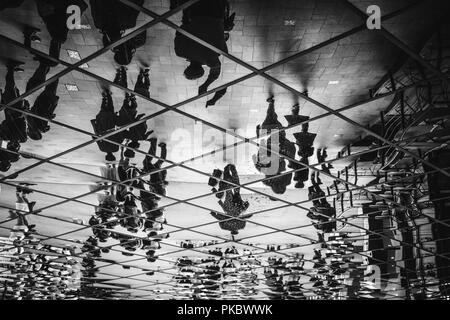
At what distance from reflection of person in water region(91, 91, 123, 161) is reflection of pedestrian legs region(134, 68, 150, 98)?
722mm

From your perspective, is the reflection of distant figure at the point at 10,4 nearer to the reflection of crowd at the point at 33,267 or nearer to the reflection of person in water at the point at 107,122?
the reflection of person in water at the point at 107,122

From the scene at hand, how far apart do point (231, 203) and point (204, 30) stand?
5.79 meters

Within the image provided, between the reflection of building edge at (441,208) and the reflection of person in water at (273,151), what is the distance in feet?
8.93

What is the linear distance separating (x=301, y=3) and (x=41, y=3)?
307 cm

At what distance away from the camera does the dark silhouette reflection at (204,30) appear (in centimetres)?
476

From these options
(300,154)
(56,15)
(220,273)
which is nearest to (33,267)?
(220,273)

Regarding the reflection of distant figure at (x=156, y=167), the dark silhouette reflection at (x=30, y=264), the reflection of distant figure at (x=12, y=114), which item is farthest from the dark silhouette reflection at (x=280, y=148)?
the dark silhouette reflection at (x=30, y=264)

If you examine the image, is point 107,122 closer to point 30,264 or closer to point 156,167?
point 156,167

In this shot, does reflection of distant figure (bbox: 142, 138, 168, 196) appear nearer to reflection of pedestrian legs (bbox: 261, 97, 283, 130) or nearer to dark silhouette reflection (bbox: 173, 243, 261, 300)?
reflection of pedestrian legs (bbox: 261, 97, 283, 130)

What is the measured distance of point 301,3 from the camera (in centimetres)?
520

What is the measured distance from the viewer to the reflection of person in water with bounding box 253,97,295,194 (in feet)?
24.7

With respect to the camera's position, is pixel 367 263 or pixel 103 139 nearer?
pixel 103 139

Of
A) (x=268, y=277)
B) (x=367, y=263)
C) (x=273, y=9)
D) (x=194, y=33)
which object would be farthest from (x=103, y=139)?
(x=268, y=277)
